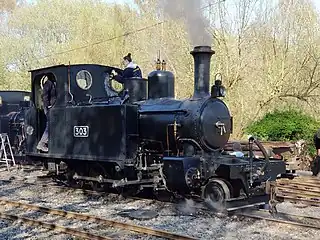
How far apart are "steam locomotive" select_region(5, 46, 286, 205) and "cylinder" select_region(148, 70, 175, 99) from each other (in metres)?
0.02

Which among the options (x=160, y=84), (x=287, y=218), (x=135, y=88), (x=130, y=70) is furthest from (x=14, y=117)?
(x=287, y=218)

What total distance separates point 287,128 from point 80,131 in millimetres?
8672

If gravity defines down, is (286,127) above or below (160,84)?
below

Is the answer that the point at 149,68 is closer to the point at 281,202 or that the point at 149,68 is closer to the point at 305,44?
the point at 305,44

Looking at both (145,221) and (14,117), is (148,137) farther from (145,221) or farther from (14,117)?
(14,117)

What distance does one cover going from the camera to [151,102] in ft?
29.2

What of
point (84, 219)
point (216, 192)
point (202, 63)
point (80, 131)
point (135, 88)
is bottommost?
point (84, 219)

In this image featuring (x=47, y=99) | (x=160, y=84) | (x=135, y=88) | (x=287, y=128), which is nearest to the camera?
(x=160, y=84)

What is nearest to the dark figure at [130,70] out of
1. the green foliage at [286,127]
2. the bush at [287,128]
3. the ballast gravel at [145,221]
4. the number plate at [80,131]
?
the number plate at [80,131]

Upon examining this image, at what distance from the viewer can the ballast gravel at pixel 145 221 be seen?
6.25 metres

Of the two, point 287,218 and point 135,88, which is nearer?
point 287,218

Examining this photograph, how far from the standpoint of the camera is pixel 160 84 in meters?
9.09

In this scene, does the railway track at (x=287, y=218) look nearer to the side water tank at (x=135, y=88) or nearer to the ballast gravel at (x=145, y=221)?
the ballast gravel at (x=145, y=221)

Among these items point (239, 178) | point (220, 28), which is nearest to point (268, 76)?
point (220, 28)
